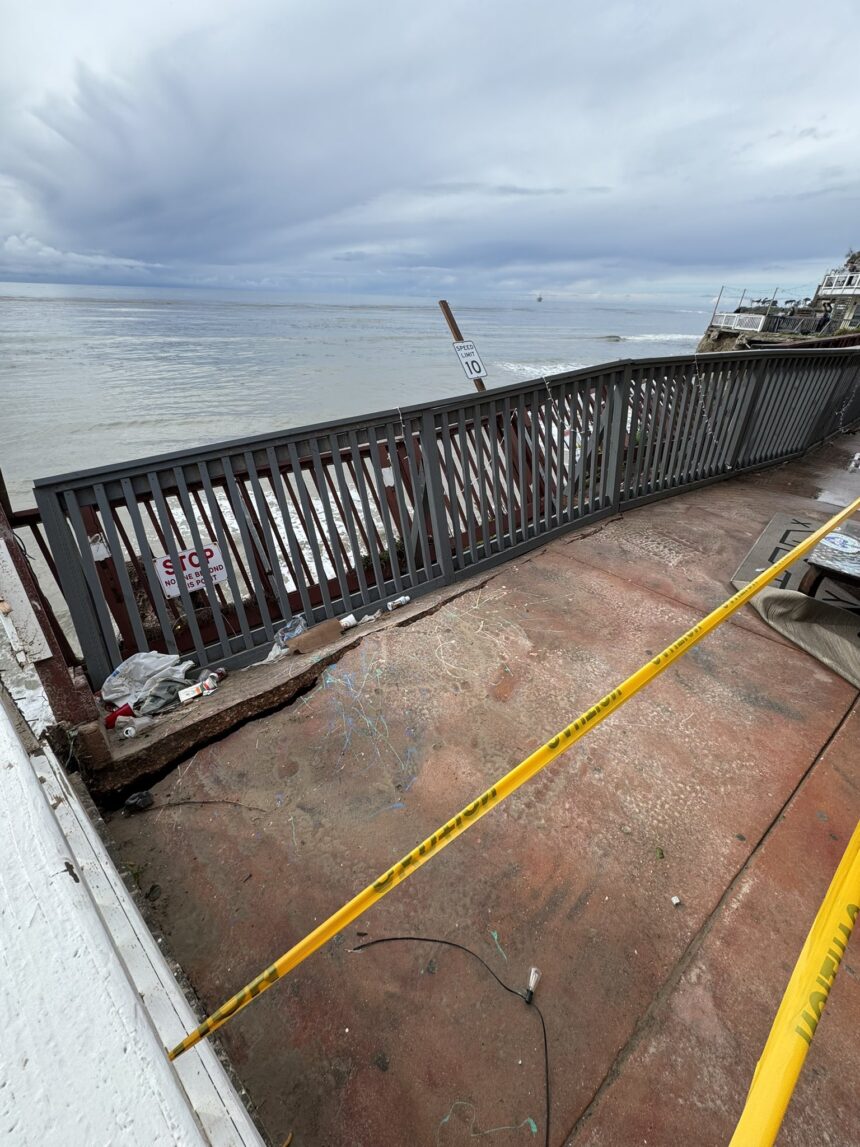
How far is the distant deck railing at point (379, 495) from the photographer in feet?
9.54

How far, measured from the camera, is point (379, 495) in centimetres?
377

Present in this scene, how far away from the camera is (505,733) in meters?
2.55

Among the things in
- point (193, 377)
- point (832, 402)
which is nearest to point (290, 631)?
point (832, 402)

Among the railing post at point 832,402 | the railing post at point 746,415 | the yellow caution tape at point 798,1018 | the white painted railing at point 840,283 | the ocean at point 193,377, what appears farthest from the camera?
the white painted railing at point 840,283

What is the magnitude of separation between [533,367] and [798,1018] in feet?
→ 113

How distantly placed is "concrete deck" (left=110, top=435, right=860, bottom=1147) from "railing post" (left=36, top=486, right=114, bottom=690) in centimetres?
99

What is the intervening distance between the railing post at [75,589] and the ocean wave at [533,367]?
28.9m

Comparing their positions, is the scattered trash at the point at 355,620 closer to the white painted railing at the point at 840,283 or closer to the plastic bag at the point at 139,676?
the plastic bag at the point at 139,676

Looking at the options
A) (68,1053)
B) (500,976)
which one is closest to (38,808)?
(68,1053)

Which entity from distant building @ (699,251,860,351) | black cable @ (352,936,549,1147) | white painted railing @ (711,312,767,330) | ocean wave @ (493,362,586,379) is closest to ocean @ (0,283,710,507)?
ocean wave @ (493,362,586,379)

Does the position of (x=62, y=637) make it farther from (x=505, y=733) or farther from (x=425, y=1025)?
(x=425, y=1025)

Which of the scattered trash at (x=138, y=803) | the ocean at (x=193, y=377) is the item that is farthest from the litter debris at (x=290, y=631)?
the ocean at (x=193, y=377)

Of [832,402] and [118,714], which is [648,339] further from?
[118,714]

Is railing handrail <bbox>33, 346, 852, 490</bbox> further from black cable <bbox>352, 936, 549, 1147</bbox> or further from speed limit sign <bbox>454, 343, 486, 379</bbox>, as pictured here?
black cable <bbox>352, 936, 549, 1147</bbox>
